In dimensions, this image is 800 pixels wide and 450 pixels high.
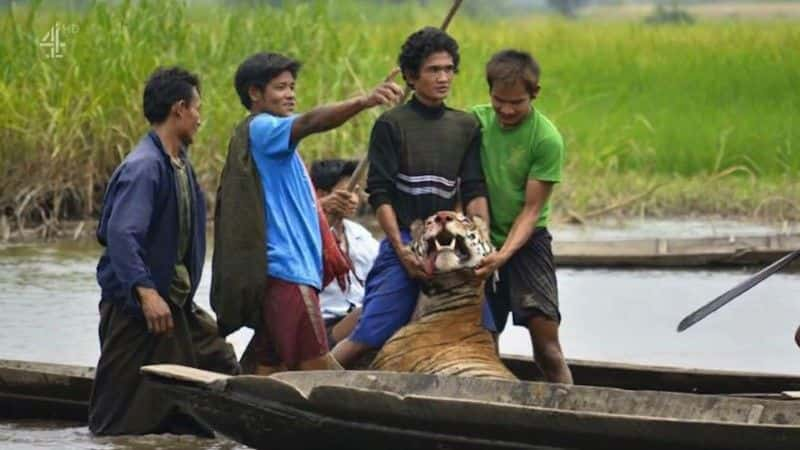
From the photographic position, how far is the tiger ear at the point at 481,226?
6.66 meters

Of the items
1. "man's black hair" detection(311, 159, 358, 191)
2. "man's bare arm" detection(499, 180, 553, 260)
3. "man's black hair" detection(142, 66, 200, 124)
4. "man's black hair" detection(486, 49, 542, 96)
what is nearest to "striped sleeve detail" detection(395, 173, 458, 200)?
"man's bare arm" detection(499, 180, 553, 260)

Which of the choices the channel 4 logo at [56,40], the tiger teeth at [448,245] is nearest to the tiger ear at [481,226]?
the tiger teeth at [448,245]

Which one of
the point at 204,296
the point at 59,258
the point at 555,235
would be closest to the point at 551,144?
the point at 204,296

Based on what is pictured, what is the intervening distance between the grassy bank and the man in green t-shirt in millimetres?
4914

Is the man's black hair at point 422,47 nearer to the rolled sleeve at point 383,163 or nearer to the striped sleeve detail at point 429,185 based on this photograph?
→ the rolled sleeve at point 383,163

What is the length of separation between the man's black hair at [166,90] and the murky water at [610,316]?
2182 millimetres

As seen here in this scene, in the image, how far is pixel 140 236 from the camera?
6.61 metres

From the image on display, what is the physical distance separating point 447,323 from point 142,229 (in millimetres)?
967

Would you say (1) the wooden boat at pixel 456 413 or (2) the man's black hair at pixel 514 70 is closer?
(1) the wooden boat at pixel 456 413

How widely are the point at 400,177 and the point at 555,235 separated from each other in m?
5.90

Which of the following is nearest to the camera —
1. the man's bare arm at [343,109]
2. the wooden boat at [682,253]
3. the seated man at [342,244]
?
the man's bare arm at [343,109]

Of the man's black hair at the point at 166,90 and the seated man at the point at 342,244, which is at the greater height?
the man's black hair at the point at 166,90

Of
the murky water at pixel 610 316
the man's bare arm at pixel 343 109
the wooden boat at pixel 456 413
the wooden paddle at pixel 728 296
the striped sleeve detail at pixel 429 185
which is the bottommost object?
the murky water at pixel 610 316

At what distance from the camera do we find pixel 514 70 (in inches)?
265
